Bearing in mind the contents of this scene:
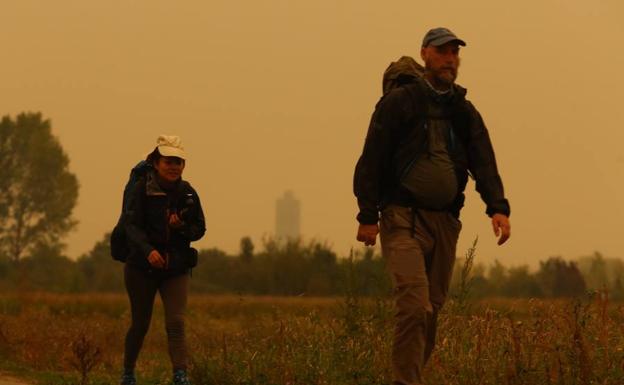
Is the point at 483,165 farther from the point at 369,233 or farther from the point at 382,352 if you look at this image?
the point at 382,352

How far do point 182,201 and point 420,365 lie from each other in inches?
109

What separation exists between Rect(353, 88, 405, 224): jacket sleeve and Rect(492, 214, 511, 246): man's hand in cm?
76

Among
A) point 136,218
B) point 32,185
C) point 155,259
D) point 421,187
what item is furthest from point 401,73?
point 32,185

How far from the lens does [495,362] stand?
7.47 m

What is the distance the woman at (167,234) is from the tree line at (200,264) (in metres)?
1.26

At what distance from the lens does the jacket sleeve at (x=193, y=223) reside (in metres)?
8.38

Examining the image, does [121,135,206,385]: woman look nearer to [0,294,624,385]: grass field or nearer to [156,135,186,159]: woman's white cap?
[156,135,186,159]: woman's white cap

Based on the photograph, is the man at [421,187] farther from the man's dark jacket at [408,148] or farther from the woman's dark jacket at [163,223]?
the woman's dark jacket at [163,223]

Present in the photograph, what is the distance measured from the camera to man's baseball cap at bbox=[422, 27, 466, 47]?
6535 millimetres

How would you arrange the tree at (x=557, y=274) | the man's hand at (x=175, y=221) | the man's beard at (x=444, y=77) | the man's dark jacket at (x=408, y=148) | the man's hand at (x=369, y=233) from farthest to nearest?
the tree at (x=557, y=274)
the man's hand at (x=175, y=221)
the man's beard at (x=444, y=77)
the man's dark jacket at (x=408, y=148)
the man's hand at (x=369, y=233)

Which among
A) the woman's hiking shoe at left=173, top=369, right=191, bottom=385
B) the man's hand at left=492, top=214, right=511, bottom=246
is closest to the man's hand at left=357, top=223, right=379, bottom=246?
the man's hand at left=492, top=214, right=511, bottom=246

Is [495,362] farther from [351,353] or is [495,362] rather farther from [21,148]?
[21,148]

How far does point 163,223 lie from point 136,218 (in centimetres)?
21

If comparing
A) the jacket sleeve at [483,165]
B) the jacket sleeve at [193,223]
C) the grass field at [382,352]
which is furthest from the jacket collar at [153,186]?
the jacket sleeve at [483,165]
